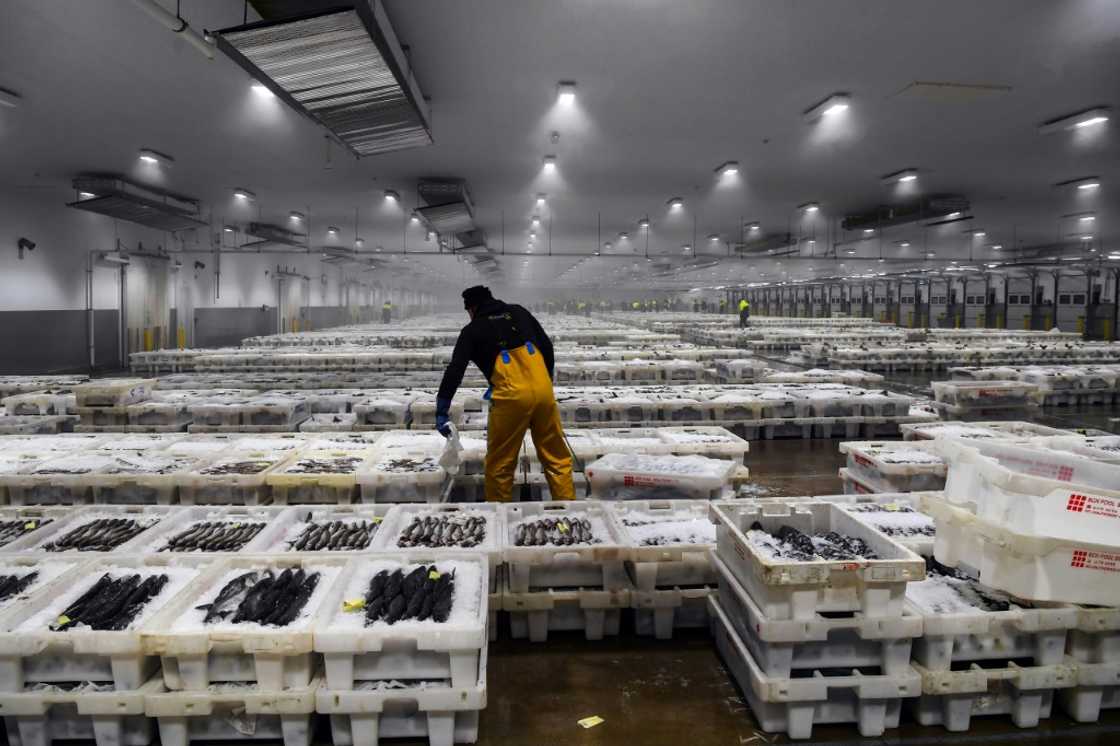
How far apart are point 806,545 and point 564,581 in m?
1.16

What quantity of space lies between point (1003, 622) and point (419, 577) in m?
2.34

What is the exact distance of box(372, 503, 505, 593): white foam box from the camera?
333 centimetres

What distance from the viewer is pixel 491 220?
1858cm

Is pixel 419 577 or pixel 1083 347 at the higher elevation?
pixel 1083 347

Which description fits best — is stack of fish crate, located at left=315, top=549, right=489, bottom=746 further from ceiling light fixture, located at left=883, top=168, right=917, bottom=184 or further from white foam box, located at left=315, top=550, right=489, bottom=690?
ceiling light fixture, located at left=883, top=168, right=917, bottom=184

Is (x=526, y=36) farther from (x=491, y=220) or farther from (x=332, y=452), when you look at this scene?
(x=491, y=220)

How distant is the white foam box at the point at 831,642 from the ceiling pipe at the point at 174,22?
5.05 metres

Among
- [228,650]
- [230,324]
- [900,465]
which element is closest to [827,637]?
[228,650]

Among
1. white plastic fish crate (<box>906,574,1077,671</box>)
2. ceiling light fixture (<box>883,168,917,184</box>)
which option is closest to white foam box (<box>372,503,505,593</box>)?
white plastic fish crate (<box>906,574,1077,671</box>)

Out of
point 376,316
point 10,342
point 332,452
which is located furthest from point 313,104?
point 376,316

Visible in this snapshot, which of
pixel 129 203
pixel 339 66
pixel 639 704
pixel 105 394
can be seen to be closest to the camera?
pixel 639 704

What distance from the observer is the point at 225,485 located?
4.57 m

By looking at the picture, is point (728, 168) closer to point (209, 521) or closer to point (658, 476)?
point (658, 476)

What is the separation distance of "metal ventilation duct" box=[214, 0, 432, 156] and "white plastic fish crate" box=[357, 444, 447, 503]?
298 cm
